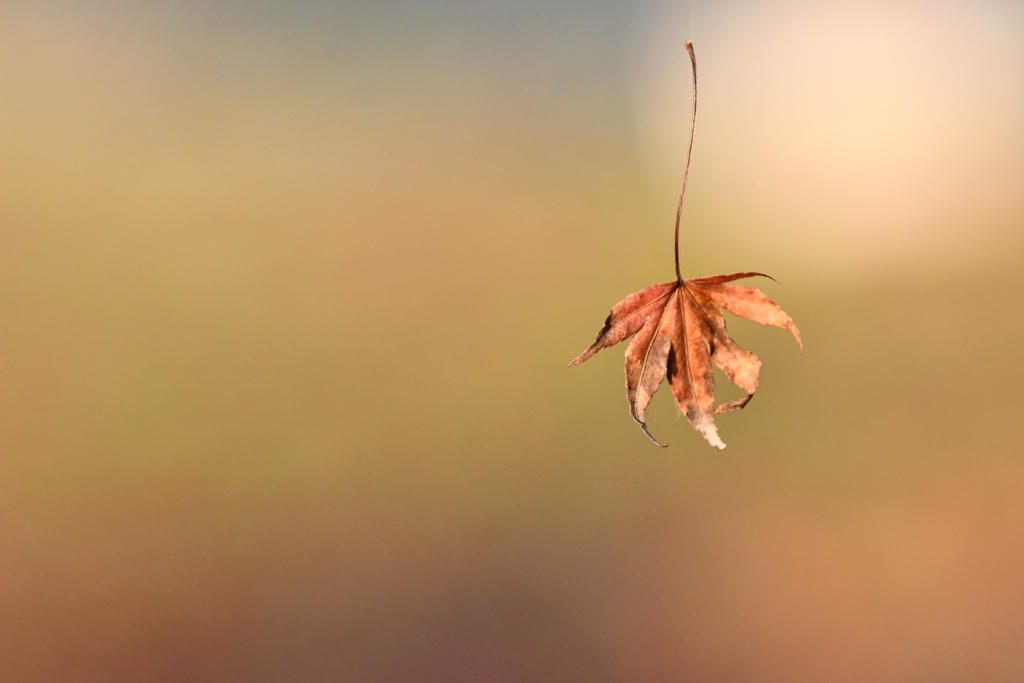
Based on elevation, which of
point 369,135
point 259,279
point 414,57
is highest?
point 414,57

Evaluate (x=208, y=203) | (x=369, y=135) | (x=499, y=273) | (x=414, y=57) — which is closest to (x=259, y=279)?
(x=208, y=203)

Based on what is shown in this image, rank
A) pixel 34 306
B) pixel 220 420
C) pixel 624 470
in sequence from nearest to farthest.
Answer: pixel 34 306 < pixel 220 420 < pixel 624 470

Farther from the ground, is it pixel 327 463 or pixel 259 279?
pixel 259 279

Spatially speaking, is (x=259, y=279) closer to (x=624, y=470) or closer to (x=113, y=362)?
(x=113, y=362)

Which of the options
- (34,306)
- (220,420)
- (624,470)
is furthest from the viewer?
(624,470)

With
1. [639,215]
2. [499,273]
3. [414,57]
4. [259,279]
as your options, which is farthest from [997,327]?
[259,279]

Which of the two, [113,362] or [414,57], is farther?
[414,57]
